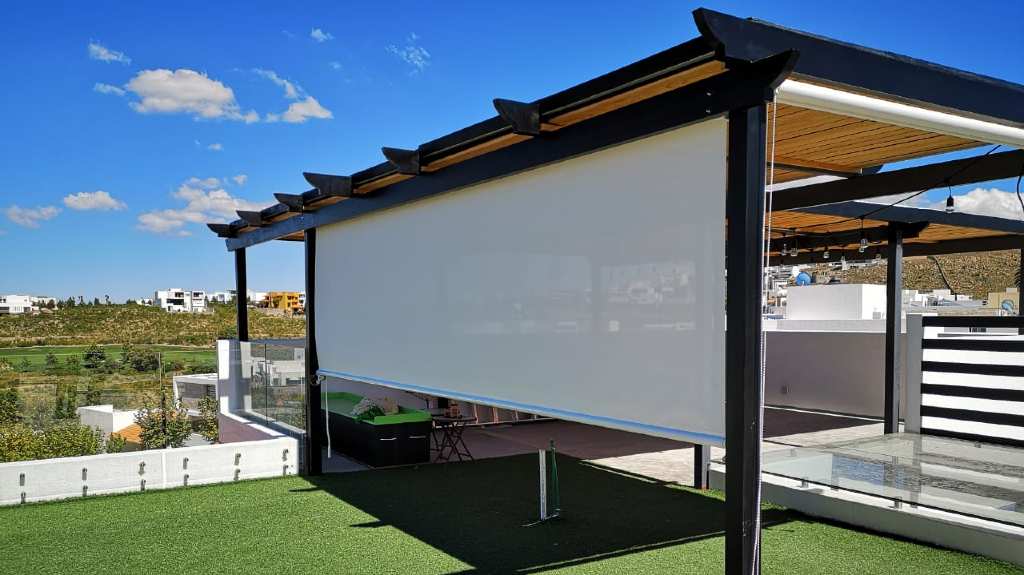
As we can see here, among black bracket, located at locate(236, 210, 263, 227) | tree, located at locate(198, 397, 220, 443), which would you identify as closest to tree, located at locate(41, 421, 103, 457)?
tree, located at locate(198, 397, 220, 443)

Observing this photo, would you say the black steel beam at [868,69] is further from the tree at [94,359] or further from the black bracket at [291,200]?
the tree at [94,359]

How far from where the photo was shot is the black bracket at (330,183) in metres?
7.49

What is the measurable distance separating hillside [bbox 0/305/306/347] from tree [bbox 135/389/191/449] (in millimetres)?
17309

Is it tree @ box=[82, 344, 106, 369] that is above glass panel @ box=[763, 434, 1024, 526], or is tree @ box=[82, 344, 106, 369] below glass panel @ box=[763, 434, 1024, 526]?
below

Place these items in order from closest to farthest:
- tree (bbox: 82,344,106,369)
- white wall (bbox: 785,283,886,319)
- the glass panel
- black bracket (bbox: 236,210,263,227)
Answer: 1. the glass panel
2. black bracket (bbox: 236,210,263,227)
3. white wall (bbox: 785,283,886,319)
4. tree (bbox: 82,344,106,369)

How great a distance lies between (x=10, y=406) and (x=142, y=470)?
17.7 meters

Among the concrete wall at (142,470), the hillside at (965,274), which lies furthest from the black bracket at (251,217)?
the hillside at (965,274)

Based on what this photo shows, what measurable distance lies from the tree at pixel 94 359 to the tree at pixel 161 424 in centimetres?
1298

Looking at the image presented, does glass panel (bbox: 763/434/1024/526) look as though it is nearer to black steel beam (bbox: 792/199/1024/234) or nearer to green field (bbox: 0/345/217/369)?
black steel beam (bbox: 792/199/1024/234)

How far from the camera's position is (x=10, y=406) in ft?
71.5

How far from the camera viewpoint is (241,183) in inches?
2876

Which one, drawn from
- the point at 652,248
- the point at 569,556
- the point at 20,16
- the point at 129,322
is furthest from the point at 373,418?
the point at 129,322

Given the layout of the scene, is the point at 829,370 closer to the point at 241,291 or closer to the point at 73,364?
the point at 241,291

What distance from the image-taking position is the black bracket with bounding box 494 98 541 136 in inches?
187
